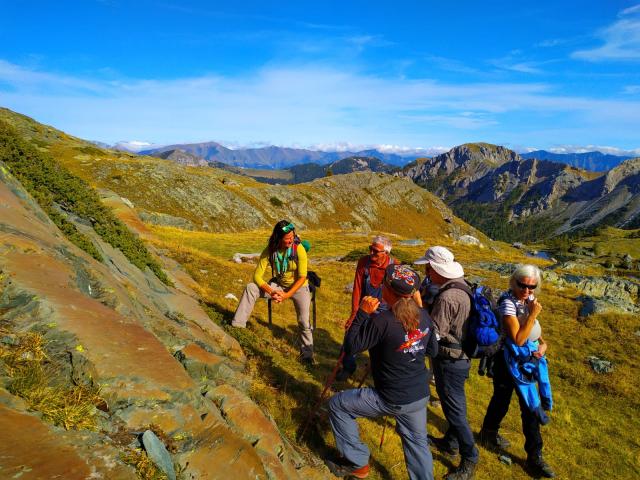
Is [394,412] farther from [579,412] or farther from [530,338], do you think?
[579,412]

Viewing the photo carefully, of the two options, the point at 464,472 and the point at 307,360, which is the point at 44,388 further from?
the point at 307,360

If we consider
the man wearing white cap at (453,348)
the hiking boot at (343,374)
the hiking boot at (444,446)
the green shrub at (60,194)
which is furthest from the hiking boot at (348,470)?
the green shrub at (60,194)

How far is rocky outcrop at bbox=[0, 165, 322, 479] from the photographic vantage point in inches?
128

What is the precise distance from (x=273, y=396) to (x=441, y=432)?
450cm

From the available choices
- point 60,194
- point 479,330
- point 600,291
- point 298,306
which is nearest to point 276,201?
point 600,291

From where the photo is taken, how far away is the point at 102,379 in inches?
170

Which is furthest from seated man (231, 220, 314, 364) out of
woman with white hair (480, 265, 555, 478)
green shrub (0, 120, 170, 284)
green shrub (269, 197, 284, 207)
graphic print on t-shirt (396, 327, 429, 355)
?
green shrub (269, 197, 284, 207)

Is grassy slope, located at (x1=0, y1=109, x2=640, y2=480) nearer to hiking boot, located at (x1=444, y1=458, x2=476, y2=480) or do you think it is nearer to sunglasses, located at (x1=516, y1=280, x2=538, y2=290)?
hiking boot, located at (x1=444, y1=458, x2=476, y2=480)

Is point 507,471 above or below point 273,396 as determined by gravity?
below

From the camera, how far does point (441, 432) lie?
916cm

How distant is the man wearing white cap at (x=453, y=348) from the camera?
701 cm

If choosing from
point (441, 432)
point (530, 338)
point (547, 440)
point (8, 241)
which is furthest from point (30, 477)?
point (547, 440)

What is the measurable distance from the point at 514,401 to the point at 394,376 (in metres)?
8.87

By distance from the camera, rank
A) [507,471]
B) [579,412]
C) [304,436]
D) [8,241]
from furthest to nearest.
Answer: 1. [579,412]
2. [507,471]
3. [304,436]
4. [8,241]
